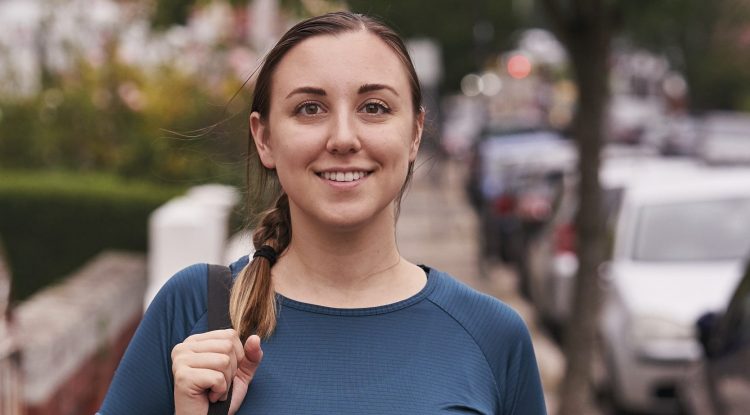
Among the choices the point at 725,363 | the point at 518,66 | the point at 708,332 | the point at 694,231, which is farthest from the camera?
the point at 518,66

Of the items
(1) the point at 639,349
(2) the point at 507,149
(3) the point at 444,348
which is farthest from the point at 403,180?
(2) the point at 507,149

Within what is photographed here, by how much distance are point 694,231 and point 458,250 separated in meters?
10.9

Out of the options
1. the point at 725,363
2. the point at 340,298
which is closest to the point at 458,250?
the point at 725,363

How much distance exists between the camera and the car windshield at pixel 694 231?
378 inches

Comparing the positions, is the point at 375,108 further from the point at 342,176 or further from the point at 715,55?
the point at 715,55

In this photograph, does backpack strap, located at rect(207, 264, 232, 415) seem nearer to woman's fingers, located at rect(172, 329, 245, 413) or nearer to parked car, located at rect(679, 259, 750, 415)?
woman's fingers, located at rect(172, 329, 245, 413)

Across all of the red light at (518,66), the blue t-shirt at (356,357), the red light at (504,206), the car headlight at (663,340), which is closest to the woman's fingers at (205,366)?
the blue t-shirt at (356,357)

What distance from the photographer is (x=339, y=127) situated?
243 cm

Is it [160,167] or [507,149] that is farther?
[507,149]

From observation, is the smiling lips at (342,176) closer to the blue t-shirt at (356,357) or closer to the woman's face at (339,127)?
the woman's face at (339,127)

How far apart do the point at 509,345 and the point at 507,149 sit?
24209 millimetres

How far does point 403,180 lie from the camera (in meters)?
2.54

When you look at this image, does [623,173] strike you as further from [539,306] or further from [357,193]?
[357,193]

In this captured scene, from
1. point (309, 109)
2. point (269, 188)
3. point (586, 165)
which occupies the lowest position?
point (586, 165)
